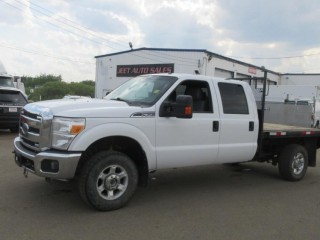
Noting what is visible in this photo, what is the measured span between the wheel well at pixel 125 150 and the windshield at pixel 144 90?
0.62 metres

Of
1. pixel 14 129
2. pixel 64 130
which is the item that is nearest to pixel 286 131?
pixel 64 130

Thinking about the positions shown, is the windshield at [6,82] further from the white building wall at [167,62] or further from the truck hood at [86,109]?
the white building wall at [167,62]

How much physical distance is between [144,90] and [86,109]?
1.28 metres

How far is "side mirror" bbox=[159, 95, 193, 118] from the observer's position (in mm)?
5383

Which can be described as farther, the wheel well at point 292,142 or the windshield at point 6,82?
the windshield at point 6,82

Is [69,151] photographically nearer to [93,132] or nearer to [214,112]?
[93,132]

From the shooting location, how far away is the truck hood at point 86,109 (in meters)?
4.96

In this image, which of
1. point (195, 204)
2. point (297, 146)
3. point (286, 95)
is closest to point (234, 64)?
point (286, 95)

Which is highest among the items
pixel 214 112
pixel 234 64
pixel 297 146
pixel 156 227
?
pixel 234 64

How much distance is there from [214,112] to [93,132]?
7.27ft

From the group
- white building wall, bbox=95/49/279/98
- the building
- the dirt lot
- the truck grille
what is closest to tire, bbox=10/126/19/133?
the dirt lot

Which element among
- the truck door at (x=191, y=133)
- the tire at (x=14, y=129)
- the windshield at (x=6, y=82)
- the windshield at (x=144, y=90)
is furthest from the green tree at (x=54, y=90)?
the truck door at (x=191, y=133)

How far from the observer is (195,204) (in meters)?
5.86

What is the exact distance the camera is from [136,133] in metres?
5.38
